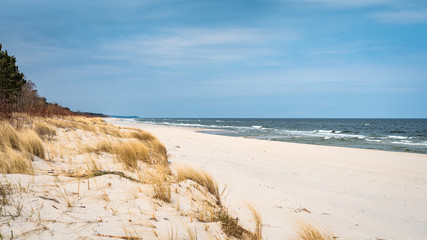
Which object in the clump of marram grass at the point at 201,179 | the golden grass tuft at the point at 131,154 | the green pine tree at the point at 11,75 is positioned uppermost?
the green pine tree at the point at 11,75

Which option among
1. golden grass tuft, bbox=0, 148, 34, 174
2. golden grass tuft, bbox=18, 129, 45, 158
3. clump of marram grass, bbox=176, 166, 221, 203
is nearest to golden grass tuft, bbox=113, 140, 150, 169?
clump of marram grass, bbox=176, 166, 221, 203

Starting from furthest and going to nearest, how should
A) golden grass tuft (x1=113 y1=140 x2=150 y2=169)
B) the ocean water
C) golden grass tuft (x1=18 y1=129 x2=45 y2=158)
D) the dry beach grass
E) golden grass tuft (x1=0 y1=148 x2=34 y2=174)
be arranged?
the ocean water → golden grass tuft (x1=113 y1=140 x2=150 y2=169) → golden grass tuft (x1=18 y1=129 x2=45 y2=158) → golden grass tuft (x1=0 y1=148 x2=34 y2=174) → the dry beach grass

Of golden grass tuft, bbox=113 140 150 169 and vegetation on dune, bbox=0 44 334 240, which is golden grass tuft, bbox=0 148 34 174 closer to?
vegetation on dune, bbox=0 44 334 240

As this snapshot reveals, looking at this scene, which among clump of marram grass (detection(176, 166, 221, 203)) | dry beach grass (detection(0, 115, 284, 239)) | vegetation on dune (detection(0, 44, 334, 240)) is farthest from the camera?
clump of marram grass (detection(176, 166, 221, 203))

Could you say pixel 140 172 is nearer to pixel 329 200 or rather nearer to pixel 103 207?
pixel 103 207

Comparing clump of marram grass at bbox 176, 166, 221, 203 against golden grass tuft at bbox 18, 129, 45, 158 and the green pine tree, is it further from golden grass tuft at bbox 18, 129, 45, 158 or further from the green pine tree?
the green pine tree

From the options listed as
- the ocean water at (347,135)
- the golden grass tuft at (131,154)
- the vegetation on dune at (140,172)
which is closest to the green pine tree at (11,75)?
the vegetation on dune at (140,172)

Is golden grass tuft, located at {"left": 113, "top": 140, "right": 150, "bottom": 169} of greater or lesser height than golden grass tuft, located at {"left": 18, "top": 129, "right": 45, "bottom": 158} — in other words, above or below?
below

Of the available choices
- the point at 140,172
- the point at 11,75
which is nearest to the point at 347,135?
the point at 140,172

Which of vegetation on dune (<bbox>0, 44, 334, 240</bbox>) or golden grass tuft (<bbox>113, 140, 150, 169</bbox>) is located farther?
golden grass tuft (<bbox>113, 140, 150, 169</bbox>)

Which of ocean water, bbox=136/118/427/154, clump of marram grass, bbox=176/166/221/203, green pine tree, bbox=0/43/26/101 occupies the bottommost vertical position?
ocean water, bbox=136/118/427/154

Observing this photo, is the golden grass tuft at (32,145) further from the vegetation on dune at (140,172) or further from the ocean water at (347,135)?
the ocean water at (347,135)

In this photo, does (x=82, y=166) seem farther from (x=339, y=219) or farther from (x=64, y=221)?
(x=339, y=219)

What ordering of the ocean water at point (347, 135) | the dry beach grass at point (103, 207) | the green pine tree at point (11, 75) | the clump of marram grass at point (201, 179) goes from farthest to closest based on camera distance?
the green pine tree at point (11, 75) → the ocean water at point (347, 135) → the clump of marram grass at point (201, 179) → the dry beach grass at point (103, 207)
